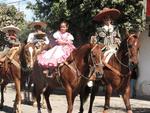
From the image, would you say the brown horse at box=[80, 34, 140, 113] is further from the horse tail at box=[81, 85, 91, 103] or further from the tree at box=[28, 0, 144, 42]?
the tree at box=[28, 0, 144, 42]

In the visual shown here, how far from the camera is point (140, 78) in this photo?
2144cm

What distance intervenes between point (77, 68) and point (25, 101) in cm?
705

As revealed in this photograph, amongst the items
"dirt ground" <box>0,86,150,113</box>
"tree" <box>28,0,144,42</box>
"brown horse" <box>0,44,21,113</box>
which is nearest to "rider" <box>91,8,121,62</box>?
"brown horse" <box>0,44,21,113</box>

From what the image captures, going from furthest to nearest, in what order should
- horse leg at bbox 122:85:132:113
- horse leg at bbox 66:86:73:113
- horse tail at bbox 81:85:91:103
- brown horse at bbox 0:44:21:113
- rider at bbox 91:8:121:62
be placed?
brown horse at bbox 0:44:21:113
rider at bbox 91:8:121:62
horse tail at bbox 81:85:91:103
horse leg at bbox 122:85:132:113
horse leg at bbox 66:86:73:113

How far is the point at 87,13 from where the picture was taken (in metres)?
19.9

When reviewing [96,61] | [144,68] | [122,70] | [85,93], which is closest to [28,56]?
[85,93]

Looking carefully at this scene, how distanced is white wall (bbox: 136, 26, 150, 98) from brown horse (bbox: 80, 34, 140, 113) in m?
8.92

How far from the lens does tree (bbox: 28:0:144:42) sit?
19.4 metres

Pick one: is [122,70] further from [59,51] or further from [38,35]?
[38,35]

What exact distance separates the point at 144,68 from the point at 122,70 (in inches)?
374

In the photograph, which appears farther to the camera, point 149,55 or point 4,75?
point 149,55

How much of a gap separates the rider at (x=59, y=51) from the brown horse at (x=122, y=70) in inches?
40.6

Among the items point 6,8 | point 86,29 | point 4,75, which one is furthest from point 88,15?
point 6,8

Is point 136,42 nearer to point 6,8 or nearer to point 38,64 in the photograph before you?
point 38,64
